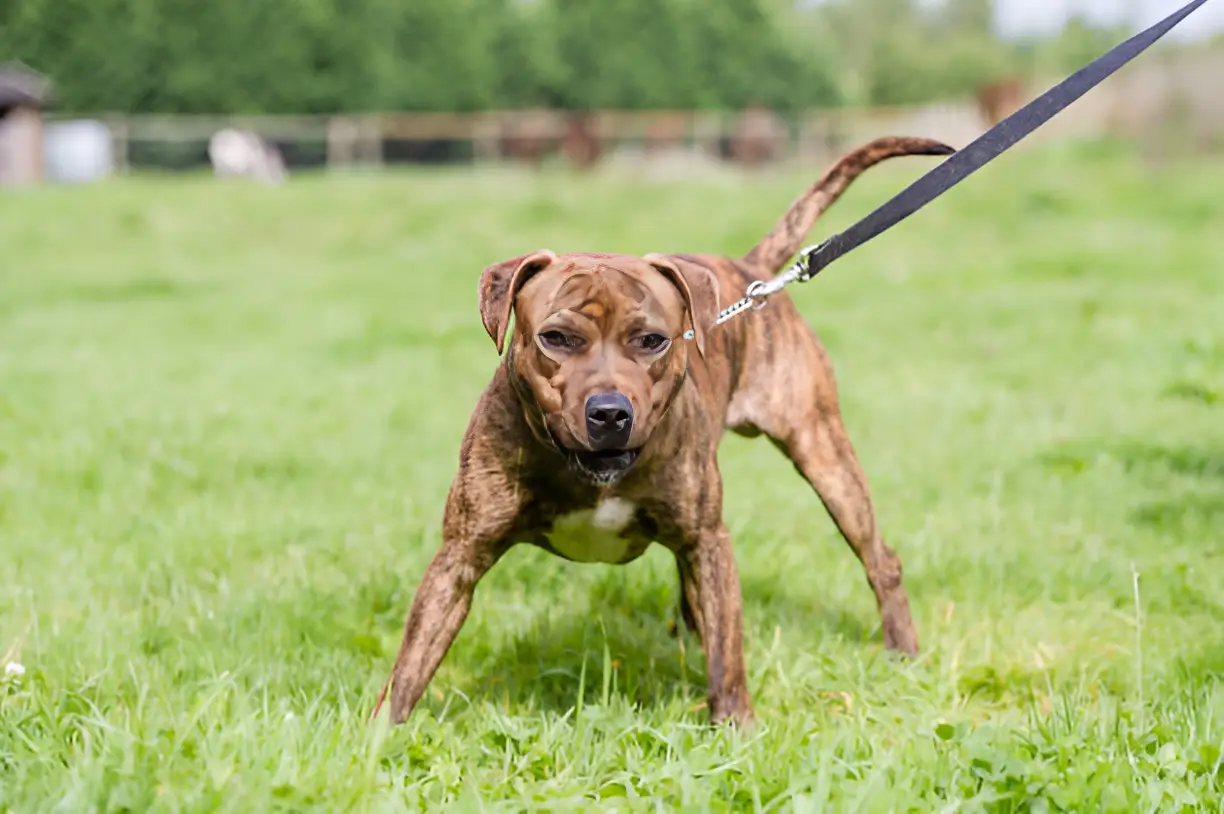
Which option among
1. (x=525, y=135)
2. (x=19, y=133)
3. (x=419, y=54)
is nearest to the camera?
(x=19, y=133)

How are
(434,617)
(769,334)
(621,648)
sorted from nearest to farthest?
(434,617), (621,648), (769,334)

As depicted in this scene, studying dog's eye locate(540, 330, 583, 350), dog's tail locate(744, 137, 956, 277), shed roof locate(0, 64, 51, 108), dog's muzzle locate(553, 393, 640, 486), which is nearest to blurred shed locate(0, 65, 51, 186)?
shed roof locate(0, 64, 51, 108)

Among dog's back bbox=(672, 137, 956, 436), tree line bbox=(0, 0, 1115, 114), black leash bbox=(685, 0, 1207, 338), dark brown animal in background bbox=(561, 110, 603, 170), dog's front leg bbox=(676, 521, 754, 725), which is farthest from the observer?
tree line bbox=(0, 0, 1115, 114)

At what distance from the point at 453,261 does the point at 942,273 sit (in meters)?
6.66

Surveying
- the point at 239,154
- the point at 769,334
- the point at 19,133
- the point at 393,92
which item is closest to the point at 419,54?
the point at 393,92

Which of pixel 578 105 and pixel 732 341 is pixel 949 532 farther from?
pixel 578 105

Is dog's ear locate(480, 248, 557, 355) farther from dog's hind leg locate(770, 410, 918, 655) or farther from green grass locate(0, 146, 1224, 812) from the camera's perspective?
dog's hind leg locate(770, 410, 918, 655)

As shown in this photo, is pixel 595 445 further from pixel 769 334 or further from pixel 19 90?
pixel 19 90

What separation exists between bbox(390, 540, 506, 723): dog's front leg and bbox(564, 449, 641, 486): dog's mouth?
1.38 ft

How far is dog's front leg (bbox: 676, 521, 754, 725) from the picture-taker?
11.0 feet

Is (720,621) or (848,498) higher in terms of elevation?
(848,498)

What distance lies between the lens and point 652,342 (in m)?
3.04

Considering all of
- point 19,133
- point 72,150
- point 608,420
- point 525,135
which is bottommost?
point 608,420

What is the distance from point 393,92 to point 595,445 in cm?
3869
